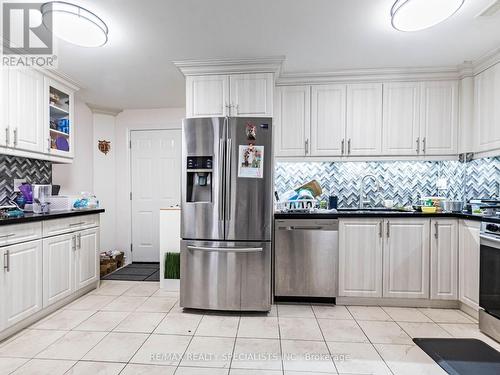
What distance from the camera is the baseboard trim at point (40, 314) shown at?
2.12 m

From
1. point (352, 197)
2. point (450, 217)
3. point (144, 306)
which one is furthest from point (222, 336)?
point (450, 217)

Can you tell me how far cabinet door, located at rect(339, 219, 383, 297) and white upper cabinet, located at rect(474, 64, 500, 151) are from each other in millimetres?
1281

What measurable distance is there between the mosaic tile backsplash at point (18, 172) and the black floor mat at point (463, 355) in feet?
13.0

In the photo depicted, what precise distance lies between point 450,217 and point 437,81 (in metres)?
1.46

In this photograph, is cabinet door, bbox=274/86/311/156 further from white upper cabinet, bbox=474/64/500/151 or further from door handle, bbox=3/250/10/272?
door handle, bbox=3/250/10/272

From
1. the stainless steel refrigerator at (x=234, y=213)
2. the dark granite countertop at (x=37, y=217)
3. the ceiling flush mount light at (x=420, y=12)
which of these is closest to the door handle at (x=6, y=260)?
the dark granite countertop at (x=37, y=217)

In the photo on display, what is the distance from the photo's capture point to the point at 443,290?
268 cm

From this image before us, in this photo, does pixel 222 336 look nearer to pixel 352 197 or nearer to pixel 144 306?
pixel 144 306

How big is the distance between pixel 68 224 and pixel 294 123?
8.35 feet

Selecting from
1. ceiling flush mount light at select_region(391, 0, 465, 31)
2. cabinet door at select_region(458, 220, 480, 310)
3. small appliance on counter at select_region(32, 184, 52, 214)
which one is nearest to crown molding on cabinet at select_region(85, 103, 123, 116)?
small appliance on counter at select_region(32, 184, 52, 214)

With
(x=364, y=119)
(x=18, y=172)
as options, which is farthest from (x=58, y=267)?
(x=364, y=119)

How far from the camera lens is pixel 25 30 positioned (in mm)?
2201

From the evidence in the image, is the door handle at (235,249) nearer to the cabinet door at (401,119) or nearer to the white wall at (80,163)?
the cabinet door at (401,119)

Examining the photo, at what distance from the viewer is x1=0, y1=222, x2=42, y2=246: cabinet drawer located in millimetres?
2052
